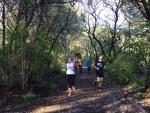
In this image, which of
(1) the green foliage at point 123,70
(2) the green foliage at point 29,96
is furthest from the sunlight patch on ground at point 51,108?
(1) the green foliage at point 123,70

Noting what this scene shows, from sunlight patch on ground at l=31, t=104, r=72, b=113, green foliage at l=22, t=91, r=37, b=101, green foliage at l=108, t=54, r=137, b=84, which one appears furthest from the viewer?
green foliage at l=108, t=54, r=137, b=84

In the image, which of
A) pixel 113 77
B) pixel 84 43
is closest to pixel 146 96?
pixel 113 77

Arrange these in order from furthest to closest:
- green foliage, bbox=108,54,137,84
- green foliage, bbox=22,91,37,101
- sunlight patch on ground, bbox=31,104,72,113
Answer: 1. green foliage, bbox=108,54,137,84
2. green foliage, bbox=22,91,37,101
3. sunlight patch on ground, bbox=31,104,72,113

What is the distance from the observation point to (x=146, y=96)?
58.4ft

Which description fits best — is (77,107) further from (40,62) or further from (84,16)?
(84,16)

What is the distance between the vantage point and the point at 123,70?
25688mm

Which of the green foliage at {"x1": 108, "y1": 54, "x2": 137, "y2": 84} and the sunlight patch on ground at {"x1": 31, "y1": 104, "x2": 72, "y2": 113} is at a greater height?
the green foliage at {"x1": 108, "y1": 54, "x2": 137, "y2": 84}

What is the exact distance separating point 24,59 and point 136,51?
20.2 ft

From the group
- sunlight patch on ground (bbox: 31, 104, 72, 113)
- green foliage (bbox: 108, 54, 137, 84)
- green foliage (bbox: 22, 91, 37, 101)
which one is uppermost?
green foliage (bbox: 108, 54, 137, 84)

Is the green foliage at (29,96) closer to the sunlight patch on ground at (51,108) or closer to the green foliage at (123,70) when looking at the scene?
the sunlight patch on ground at (51,108)

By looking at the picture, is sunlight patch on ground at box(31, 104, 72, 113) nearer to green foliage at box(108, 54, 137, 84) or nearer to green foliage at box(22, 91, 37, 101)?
green foliage at box(22, 91, 37, 101)

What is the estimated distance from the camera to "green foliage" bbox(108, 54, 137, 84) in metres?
22.1

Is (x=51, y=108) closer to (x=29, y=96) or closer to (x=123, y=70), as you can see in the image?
(x=29, y=96)

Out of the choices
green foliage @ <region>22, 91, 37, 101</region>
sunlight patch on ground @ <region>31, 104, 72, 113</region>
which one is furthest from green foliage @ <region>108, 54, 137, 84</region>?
sunlight patch on ground @ <region>31, 104, 72, 113</region>
